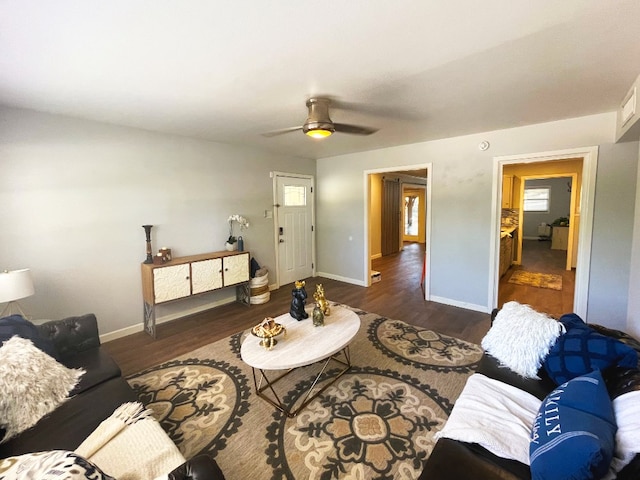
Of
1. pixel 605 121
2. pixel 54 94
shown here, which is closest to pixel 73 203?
pixel 54 94

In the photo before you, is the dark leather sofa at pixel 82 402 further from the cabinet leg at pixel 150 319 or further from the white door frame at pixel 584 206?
the white door frame at pixel 584 206

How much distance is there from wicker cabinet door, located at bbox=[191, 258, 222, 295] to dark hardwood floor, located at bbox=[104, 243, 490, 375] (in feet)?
1.53

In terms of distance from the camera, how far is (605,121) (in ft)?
9.95

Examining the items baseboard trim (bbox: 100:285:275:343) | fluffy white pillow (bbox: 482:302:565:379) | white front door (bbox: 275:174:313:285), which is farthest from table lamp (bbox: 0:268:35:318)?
fluffy white pillow (bbox: 482:302:565:379)

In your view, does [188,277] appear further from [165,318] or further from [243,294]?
[243,294]

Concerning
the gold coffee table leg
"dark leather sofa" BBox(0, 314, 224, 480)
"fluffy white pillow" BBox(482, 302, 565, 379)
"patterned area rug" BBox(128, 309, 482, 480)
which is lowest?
"patterned area rug" BBox(128, 309, 482, 480)

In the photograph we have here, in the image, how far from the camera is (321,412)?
2100mm

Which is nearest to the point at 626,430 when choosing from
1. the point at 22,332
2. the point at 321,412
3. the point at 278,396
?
the point at 321,412

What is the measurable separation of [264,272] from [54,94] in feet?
10.2

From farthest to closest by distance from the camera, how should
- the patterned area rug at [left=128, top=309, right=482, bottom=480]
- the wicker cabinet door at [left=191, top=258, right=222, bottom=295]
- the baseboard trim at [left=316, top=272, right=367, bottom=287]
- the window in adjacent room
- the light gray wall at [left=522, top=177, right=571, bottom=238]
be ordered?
1. the window in adjacent room
2. the light gray wall at [left=522, top=177, right=571, bottom=238]
3. the baseboard trim at [left=316, top=272, right=367, bottom=287]
4. the wicker cabinet door at [left=191, top=258, right=222, bottom=295]
5. the patterned area rug at [left=128, top=309, right=482, bottom=480]

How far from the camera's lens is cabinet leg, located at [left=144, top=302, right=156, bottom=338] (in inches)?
133

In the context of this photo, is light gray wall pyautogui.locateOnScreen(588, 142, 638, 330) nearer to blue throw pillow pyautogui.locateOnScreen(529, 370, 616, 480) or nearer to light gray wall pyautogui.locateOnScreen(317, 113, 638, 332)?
light gray wall pyautogui.locateOnScreen(317, 113, 638, 332)

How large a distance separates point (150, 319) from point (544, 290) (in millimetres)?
6076

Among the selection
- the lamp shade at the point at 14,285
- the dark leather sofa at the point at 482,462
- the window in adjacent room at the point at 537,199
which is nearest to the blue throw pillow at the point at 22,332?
the lamp shade at the point at 14,285
